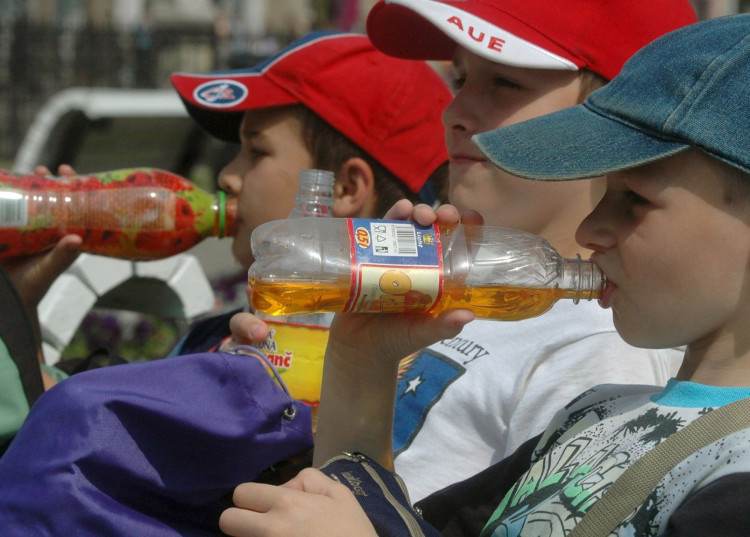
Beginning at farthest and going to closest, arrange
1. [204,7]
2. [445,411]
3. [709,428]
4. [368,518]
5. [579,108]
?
1. [204,7]
2. [445,411]
3. [579,108]
4. [368,518]
5. [709,428]

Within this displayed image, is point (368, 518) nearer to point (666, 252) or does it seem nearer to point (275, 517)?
point (275, 517)

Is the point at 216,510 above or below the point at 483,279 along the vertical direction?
below

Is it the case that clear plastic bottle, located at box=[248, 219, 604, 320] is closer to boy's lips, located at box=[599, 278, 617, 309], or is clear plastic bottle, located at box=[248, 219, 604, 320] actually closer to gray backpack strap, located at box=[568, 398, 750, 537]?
boy's lips, located at box=[599, 278, 617, 309]

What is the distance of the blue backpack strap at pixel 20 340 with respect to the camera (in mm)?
2213

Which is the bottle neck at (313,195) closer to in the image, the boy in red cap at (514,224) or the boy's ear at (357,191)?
the boy in red cap at (514,224)

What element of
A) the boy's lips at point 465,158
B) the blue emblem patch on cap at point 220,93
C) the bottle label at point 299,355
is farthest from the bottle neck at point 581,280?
the blue emblem patch on cap at point 220,93

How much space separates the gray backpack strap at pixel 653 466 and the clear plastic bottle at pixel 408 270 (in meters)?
0.37

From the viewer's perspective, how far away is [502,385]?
2.14 meters

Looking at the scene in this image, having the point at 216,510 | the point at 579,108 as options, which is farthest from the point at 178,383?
the point at 579,108

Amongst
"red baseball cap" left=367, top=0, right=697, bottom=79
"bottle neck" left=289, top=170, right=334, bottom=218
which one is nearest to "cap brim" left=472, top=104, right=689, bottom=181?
"red baseball cap" left=367, top=0, right=697, bottom=79

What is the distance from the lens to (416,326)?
181cm

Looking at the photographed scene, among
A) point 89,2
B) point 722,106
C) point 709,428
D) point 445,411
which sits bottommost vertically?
point 89,2

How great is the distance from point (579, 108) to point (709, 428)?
0.60m

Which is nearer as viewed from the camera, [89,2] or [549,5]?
[549,5]
